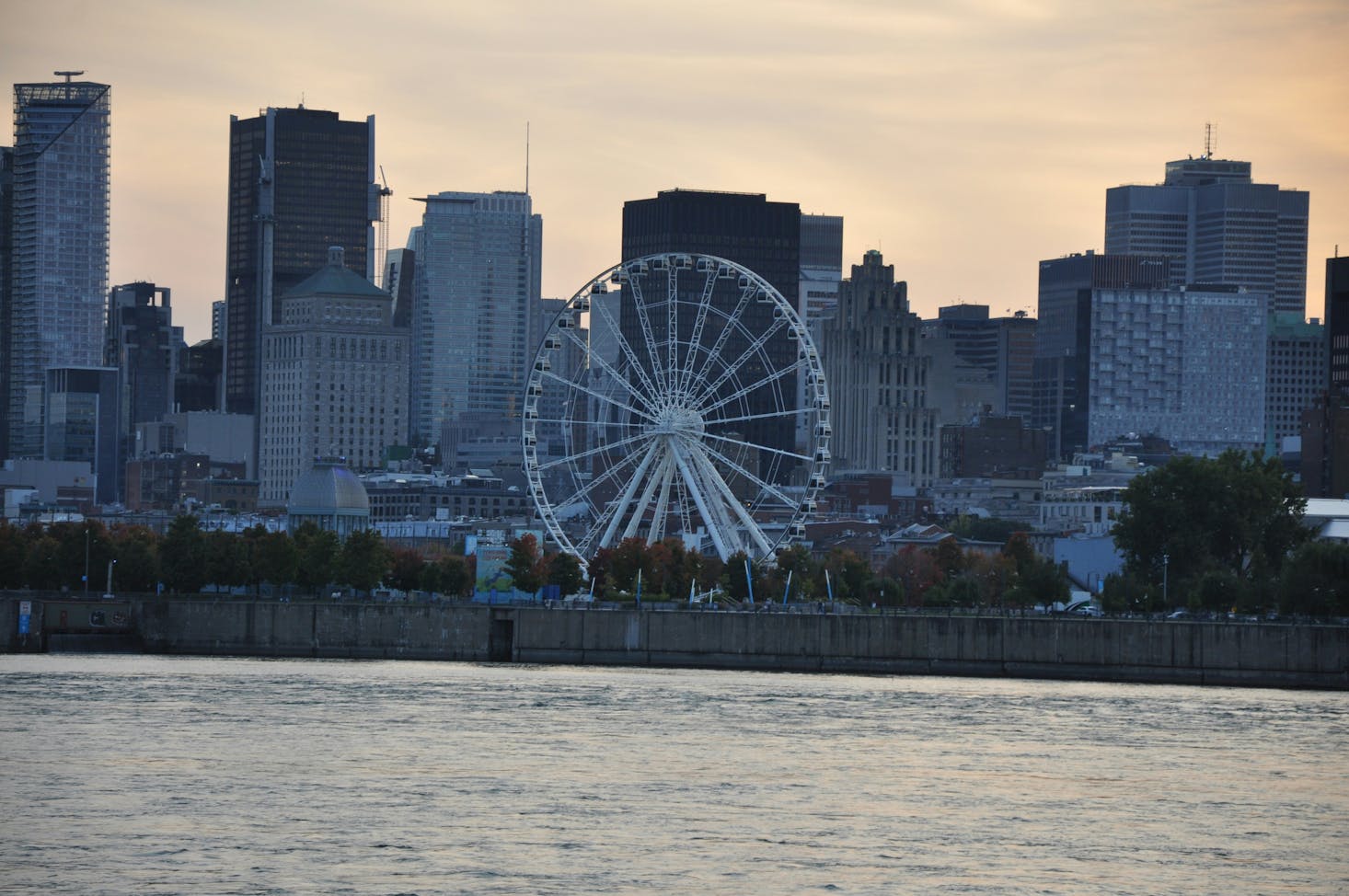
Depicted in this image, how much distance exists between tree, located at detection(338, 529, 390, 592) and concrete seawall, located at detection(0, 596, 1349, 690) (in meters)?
20.9

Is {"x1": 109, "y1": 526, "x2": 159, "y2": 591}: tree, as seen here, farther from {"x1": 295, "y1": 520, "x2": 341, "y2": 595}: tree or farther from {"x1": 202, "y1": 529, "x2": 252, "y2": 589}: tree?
{"x1": 295, "y1": 520, "x2": 341, "y2": 595}: tree

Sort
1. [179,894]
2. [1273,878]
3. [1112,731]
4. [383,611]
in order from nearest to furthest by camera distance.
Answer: [179,894] → [1273,878] → [1112,731] → [383,611]

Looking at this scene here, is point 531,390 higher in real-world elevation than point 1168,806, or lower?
higher

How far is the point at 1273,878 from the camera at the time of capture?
71.7 meters

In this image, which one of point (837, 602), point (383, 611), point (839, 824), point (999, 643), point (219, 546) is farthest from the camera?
point (219, 546)

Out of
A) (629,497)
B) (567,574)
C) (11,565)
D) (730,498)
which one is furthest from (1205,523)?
(11,565)

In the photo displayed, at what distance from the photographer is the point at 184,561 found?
175 metres

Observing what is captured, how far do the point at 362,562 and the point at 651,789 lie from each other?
9269cm

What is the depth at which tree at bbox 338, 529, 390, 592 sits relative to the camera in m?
176

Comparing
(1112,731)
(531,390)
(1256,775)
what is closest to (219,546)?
(531,390)

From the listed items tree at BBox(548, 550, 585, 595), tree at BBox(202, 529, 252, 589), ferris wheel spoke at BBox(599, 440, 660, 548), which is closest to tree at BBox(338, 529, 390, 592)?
tree at BBox(202, 529, 252, 589)

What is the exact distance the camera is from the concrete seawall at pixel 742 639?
456 feet

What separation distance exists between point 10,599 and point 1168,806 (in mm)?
87225

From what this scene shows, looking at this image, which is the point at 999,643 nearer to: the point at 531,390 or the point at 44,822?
the point at 531,390
